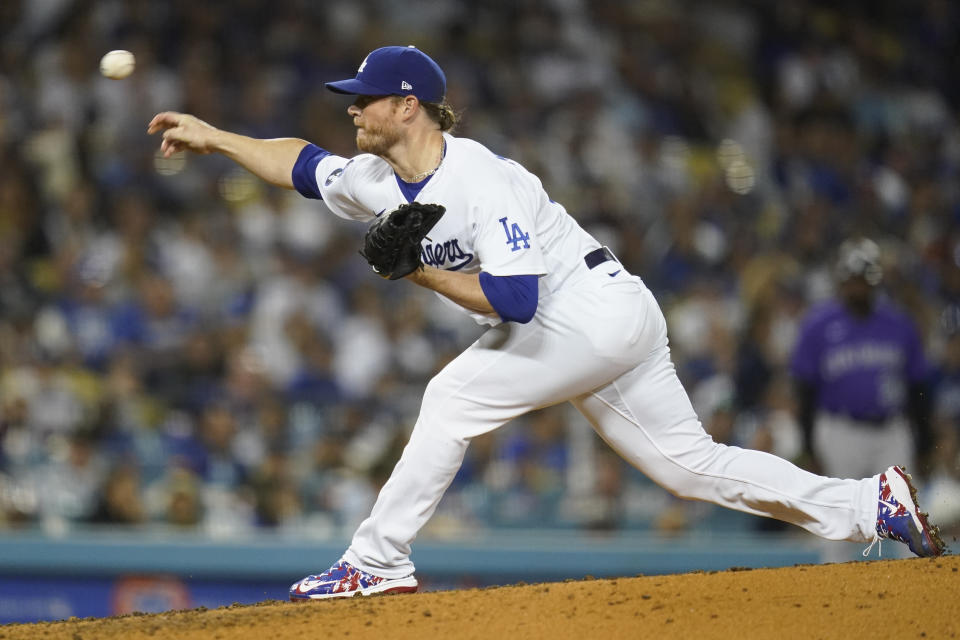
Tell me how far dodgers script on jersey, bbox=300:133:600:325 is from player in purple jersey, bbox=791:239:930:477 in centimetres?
273

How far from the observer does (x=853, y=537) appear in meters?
3.75

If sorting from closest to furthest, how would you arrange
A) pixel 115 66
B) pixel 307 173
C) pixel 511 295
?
pixel 511 295, pixel 307 173, pixel 115 66

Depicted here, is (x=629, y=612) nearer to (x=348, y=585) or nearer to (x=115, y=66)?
(x=348, y=585)

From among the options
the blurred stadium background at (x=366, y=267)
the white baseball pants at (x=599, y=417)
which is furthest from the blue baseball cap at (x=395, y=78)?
the blurred stadium background at (x=366, y=267)

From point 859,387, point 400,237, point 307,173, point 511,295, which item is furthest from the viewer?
point 859,387

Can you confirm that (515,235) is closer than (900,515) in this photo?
Yes

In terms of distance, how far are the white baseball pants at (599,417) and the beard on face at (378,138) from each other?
2.23ft

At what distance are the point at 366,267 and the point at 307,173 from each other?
413 cm

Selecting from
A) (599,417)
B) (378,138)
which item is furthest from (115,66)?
(599,417)

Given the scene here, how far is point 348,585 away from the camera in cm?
370

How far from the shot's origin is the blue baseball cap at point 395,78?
3.58 metres

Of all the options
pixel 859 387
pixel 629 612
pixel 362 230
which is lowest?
pixel 629 612

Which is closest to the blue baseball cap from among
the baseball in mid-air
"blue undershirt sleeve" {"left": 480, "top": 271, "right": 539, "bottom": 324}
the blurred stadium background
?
"blue undershirt sleeve" {"left": 480, "top": 271, "right": 539, "bottom": 324}

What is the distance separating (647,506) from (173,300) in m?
3.39
